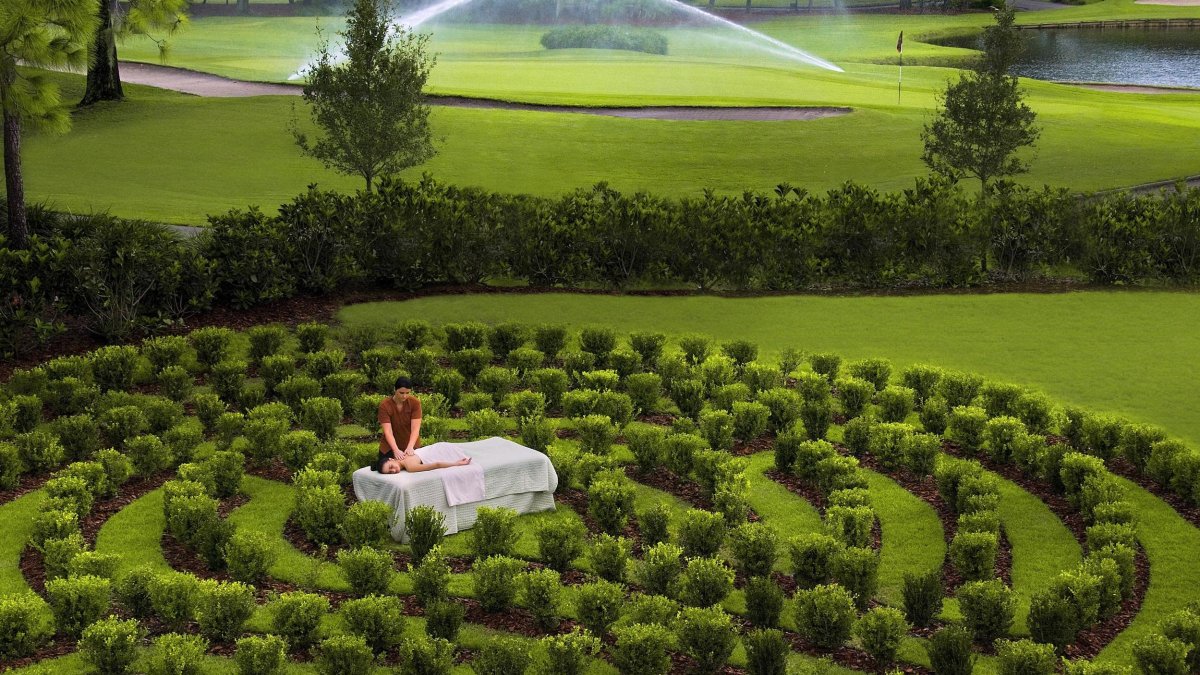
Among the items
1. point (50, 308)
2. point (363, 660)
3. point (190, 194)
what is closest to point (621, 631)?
point (363, 660)

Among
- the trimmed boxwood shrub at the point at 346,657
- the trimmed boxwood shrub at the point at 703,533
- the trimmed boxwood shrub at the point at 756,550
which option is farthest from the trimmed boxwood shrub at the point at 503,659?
the trimmed boxwood shrub at the point at 703,533

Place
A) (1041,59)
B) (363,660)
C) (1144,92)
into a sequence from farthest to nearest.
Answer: (1041,59) → (1144,92) → (363,660)

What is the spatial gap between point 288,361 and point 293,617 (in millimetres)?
8710

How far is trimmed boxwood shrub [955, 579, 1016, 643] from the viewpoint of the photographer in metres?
13.2

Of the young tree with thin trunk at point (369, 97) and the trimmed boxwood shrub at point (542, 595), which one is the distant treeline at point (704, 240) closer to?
→ the young tree with thin trunk at point (369, 97)

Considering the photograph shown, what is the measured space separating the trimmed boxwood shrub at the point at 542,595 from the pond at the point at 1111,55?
6872cm

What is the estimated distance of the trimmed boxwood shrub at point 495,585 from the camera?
1375cm

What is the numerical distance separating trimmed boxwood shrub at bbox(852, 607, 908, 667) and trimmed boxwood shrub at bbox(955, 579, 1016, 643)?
2.72 ft

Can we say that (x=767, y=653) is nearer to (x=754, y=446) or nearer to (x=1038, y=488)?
(x=1038, y=488)

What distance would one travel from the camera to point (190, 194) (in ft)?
127

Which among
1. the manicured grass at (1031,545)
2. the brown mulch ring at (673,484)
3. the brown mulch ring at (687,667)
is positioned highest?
the manicured grass at (1031,545)

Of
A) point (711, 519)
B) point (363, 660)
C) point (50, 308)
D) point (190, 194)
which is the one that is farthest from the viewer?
point (190, 194)

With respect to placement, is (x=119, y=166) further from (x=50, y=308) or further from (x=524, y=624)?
(x=524, y=624)

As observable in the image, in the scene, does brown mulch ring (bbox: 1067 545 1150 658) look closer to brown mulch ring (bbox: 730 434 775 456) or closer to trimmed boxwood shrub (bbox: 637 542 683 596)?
trimmed boxwood shrub (bbox: 637 542 683 596)
